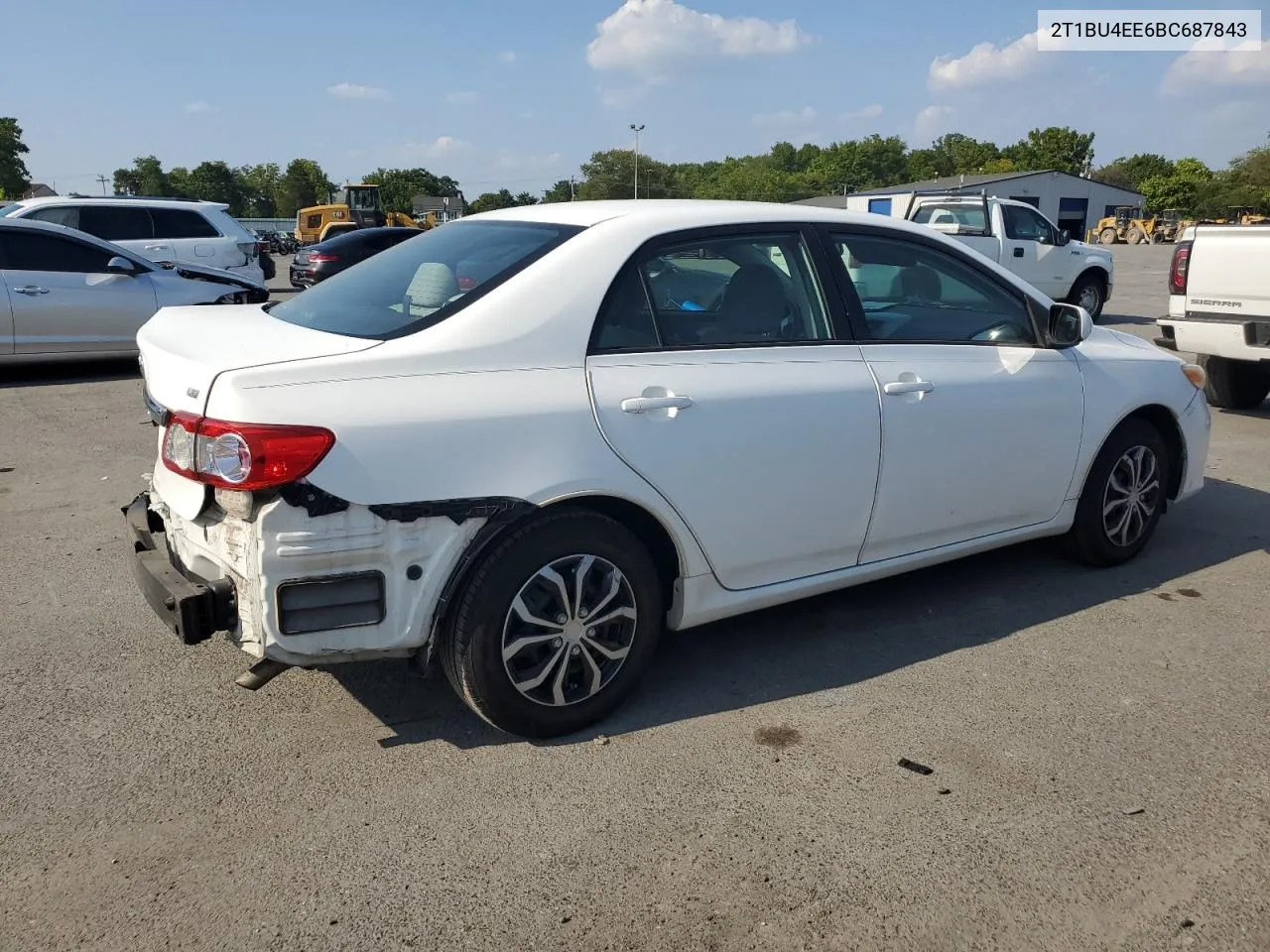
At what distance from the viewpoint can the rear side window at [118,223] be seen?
13.8m

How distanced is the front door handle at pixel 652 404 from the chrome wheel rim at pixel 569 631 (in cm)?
48

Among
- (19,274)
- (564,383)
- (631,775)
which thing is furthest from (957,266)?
(19,274)

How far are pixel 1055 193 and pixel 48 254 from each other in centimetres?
6451

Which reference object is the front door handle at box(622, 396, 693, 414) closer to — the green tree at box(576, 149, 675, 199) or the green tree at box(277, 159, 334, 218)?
the green tree at box(576, 149, 675, 199)

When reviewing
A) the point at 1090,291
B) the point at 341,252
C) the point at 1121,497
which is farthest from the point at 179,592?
the point at 341,252

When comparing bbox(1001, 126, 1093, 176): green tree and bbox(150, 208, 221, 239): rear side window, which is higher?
bbox(1001, 126, 1093, 176): green tree

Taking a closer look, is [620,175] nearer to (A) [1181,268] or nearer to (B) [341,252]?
(B) [341,252]

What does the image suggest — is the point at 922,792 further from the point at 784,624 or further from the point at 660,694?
the point at 784,624

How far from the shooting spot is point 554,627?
3225mm

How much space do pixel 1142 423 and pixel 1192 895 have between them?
2795 millimetres

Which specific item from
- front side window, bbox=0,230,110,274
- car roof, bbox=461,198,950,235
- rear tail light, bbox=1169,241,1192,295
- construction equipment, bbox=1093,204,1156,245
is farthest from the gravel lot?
construction equipment, bbox=1093,204,1156,245

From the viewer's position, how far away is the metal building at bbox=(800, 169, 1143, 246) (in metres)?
58.9

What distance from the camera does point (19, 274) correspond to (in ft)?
31.8

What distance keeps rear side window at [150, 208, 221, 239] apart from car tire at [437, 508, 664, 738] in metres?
→ 12.8
